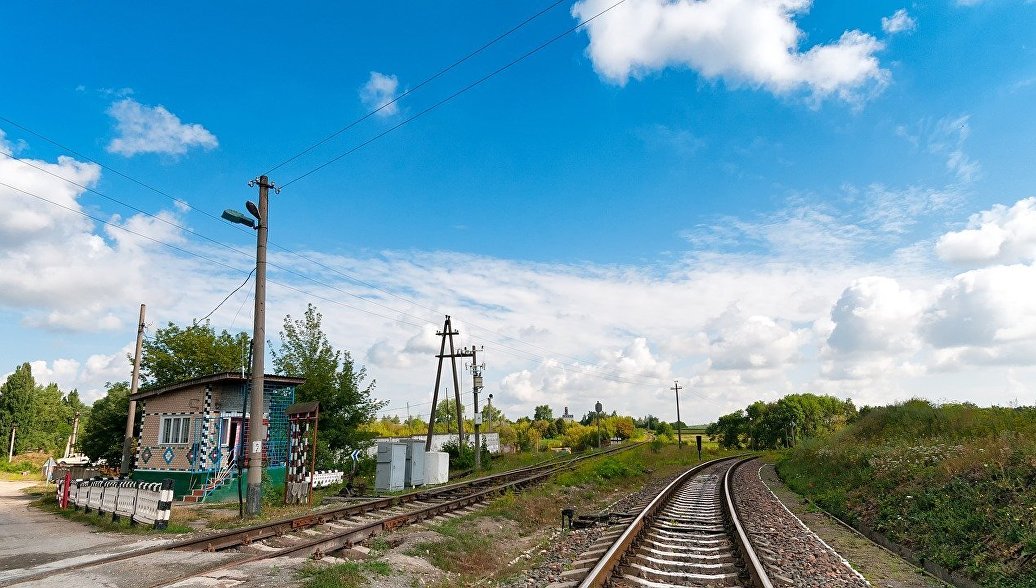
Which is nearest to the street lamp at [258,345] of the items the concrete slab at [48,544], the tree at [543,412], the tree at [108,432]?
the concrete slab at [48,544]

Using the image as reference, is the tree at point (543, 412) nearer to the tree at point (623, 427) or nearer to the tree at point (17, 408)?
the tree at point (623, 427)

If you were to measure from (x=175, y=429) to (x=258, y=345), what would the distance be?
29.7 feet

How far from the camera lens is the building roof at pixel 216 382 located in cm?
2139

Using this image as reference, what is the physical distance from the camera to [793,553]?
959 centimetres

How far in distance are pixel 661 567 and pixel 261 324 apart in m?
13.1

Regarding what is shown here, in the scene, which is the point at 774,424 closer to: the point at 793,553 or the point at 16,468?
the point at 793,553

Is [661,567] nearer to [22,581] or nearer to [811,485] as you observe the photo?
[22,581]

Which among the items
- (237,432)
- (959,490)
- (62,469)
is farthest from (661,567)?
(62,469)

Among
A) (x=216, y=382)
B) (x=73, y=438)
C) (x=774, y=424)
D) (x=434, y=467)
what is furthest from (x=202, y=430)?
(x=774, y=424)

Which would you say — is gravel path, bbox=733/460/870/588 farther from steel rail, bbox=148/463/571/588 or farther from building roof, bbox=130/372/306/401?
building roof, bbox=130/372/306/401

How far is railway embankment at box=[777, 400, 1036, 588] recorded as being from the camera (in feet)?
28.1

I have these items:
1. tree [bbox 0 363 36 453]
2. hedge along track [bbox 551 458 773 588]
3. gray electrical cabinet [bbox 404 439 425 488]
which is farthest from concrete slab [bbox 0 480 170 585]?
tree [bbox 0 363 36 453]

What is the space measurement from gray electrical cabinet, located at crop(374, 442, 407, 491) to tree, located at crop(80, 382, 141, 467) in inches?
582

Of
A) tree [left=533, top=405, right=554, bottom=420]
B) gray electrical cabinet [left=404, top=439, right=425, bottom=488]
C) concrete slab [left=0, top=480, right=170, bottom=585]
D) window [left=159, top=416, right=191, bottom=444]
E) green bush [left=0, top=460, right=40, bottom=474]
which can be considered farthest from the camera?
tree [left=533, top=405, right=554, bottom=420]
